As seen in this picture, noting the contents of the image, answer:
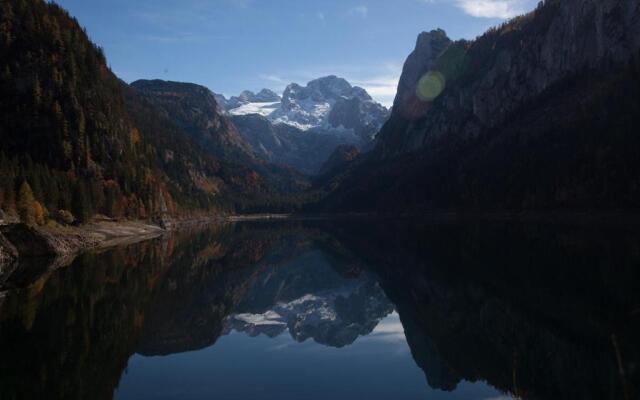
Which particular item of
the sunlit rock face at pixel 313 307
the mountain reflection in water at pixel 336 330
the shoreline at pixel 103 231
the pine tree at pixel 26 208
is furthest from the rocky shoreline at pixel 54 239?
the sunlit rock face at pixel 313 307

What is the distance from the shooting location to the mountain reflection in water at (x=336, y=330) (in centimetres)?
2053

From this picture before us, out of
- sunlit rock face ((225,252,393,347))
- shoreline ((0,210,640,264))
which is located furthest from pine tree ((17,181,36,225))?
sunlit rock face ((225,252,393,347))

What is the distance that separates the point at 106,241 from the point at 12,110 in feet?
180

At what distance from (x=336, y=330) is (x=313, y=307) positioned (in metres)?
10.8

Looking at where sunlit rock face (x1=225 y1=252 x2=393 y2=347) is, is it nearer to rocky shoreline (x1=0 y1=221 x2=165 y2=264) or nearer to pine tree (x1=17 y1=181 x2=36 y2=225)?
rocky shoreline (x1=0 y1=221 x2=165 y2=264)

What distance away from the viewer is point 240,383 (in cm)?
2161

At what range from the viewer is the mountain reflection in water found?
20531 mm

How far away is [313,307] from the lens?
44.3 m

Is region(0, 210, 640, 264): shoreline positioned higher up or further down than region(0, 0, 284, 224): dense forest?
further down

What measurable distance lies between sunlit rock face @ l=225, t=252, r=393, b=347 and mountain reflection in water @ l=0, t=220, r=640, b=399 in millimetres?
212

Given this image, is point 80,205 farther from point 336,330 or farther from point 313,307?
point 336,330

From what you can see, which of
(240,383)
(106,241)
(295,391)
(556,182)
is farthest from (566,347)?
(556,182)

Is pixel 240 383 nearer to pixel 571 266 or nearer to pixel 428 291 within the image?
pixel 428 291

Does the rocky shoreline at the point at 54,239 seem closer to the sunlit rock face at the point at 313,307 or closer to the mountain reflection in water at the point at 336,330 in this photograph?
the mountain reflection in water at the point at 336,330
